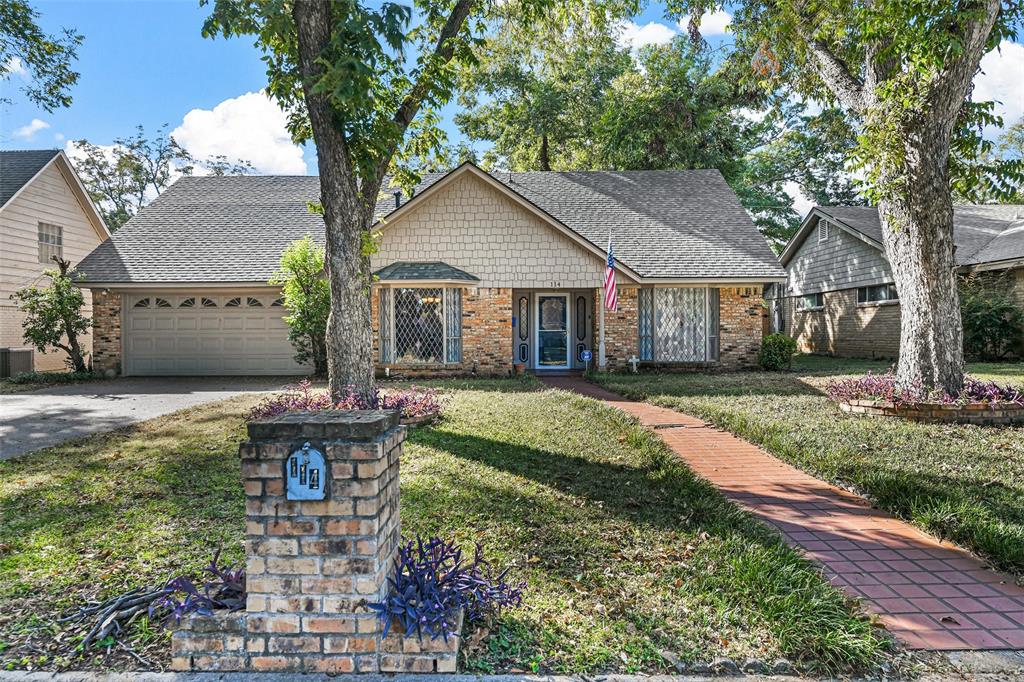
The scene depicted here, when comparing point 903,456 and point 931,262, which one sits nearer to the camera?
point 903,456

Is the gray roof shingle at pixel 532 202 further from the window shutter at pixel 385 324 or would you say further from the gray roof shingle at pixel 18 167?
the window shutter at pixel 385 324

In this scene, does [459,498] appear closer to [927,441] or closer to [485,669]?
[485,669]

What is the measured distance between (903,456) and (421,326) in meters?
10.9

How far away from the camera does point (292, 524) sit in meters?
2.54

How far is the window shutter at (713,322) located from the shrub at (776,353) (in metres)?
1.19

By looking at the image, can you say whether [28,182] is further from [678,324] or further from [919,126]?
[919,126]

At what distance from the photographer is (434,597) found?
272 centimetres

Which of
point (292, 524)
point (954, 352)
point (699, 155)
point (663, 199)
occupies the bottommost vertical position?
point (292, 524)

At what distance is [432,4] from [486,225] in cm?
648

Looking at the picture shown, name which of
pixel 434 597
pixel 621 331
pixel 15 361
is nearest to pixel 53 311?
pixel 15 361

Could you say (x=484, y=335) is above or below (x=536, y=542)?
above

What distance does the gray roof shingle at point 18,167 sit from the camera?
16344 mm

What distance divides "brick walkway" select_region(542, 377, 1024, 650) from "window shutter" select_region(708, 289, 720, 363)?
32.6ft

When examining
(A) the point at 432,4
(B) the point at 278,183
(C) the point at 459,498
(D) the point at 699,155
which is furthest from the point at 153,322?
(D) the point at 699,155
